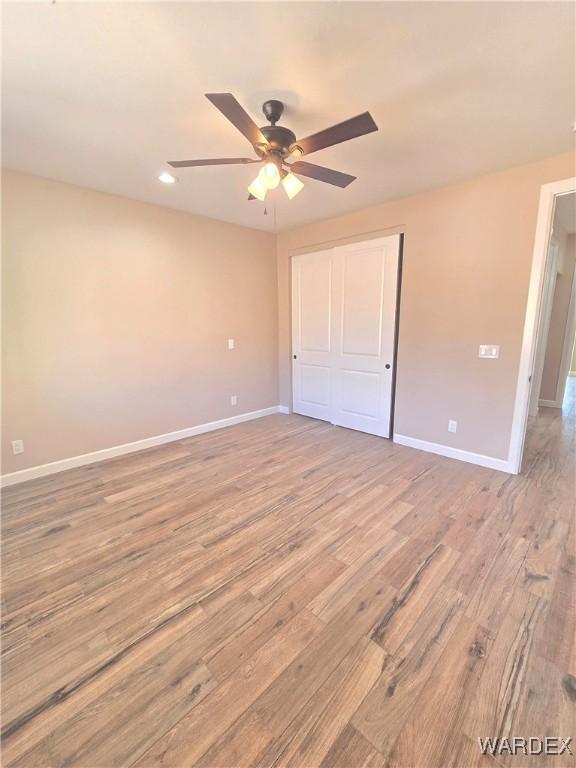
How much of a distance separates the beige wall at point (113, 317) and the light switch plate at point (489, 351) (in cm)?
282

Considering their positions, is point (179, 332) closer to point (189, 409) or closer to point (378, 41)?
point (189, 409)

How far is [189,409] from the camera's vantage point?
392 centimetres

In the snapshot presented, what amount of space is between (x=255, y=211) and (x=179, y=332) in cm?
165

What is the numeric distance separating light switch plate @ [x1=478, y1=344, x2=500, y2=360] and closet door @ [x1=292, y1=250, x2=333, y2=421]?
175cm

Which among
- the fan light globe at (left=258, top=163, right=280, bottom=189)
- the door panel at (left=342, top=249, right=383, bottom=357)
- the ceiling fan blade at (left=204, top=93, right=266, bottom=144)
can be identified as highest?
the ceiling fan blade at (left=204, top=93, right=266, bottom=144)

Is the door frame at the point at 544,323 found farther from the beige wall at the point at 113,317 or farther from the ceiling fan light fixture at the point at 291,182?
the ceiling fan light fixture at the point at 291,182

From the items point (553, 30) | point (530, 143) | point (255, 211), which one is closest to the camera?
point (553, 30)

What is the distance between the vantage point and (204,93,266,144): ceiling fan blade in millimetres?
1303

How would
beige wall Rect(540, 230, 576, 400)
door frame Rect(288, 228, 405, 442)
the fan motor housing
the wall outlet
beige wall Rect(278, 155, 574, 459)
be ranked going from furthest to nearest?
1. beige wall Rect(540, 230, 576, 400)
2. door frame Rect(288, 228, 405, 442)
3. the wall outlet
4. beige wall Rect(278, 155, 574, 459)
5. the fan motor housing

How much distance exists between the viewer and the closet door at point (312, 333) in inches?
161

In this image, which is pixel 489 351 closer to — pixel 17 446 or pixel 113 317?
pixel 113 317

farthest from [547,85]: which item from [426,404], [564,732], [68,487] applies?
[68,487]

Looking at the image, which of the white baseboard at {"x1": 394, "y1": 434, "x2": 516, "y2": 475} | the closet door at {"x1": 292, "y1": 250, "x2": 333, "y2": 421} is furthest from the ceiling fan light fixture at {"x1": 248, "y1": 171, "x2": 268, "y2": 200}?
the white baseboard at {"x1": 394, "y1": 434, "x2": 516, "y2": 475}

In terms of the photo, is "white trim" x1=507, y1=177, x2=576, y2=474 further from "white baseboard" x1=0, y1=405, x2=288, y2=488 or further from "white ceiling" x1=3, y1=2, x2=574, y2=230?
"white baseboard" x1=0, y1=405, x2=288, y2=488
